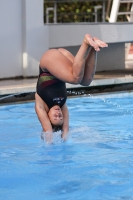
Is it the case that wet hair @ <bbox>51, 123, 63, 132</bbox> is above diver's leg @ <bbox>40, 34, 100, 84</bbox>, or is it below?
below

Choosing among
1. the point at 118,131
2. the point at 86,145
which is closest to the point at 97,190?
the point at 86,145

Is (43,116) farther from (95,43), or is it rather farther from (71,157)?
(95,43)

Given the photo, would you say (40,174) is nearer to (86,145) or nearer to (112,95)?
(86,145)

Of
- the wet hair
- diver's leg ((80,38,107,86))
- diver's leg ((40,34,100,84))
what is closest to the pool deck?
the wet hair

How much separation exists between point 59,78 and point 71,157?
1080 millimetres

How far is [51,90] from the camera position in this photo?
6.39 m

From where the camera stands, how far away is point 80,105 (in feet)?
33.1

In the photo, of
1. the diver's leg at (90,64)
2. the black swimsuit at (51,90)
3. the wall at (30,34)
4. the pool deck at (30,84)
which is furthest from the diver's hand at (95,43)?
the wall at (30,34)

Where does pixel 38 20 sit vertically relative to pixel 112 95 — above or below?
above

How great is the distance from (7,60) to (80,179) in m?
7.17

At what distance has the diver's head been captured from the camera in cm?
617

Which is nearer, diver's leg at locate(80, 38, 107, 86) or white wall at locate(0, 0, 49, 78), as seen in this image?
diver's leg at locate(80, 38, 107, 86)

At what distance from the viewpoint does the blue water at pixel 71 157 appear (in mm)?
4883

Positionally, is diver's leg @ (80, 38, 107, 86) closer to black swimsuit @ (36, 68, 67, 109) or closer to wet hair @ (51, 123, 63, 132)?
black swimsuit @ (36, 68, 67, 109)
